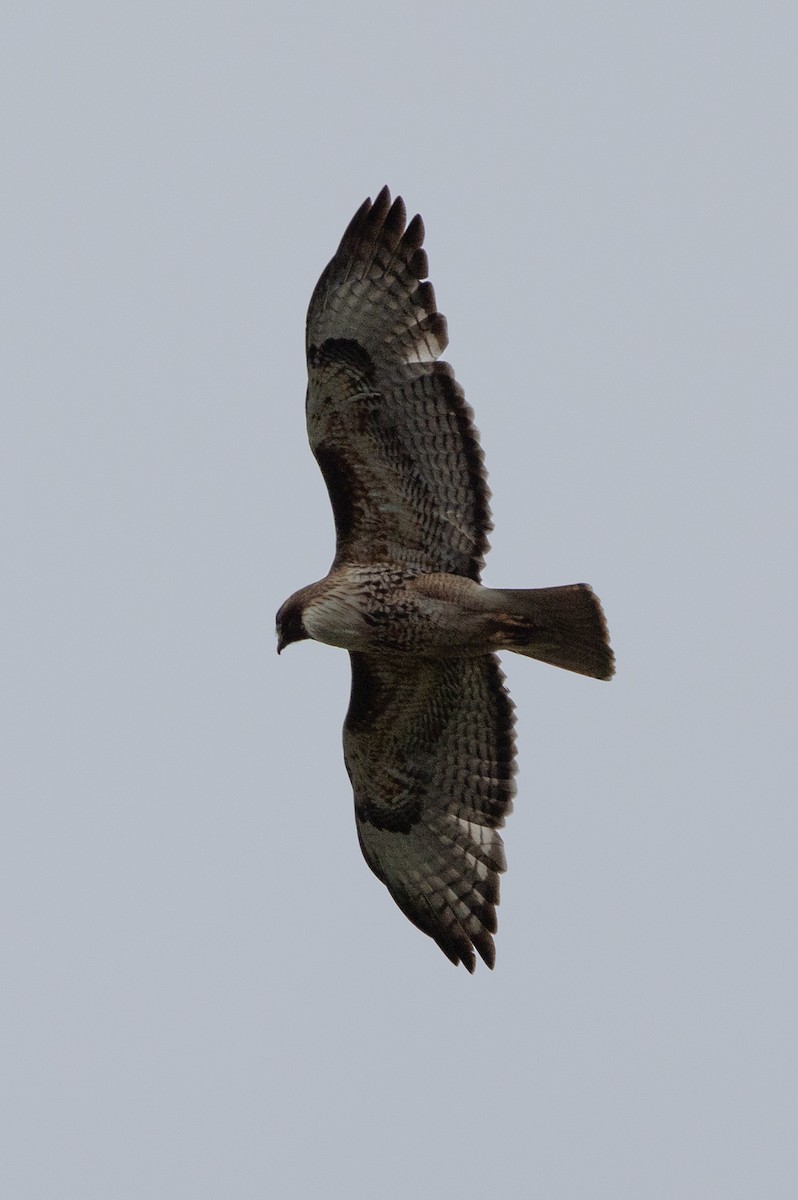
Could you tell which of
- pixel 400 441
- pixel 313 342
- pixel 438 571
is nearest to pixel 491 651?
pixel 438 571

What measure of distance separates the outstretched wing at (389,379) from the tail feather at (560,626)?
420mm

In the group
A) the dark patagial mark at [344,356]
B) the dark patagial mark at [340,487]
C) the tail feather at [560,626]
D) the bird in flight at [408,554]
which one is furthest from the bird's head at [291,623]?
the dark patagial mark at [344,356]

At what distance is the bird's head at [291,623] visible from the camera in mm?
9680

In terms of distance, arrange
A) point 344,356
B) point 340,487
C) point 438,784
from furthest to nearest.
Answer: point 438,784 < point 340,487 < point 344,356

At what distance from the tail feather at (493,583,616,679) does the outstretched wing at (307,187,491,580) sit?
0.42m

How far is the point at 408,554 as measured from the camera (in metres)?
9.63

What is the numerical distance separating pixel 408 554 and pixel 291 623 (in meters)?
0.68

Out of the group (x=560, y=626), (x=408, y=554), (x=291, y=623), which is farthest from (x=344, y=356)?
(x=560, y=626)

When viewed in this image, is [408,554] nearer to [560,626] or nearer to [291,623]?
[291,623]

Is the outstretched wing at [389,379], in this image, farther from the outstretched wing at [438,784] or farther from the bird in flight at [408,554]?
the outstretched wing at [438,784]

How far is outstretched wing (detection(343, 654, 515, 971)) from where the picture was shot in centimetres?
1002

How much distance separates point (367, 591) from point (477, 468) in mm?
798

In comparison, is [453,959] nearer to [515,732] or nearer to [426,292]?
[515,732]

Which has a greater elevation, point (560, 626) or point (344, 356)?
point (344, 356)
